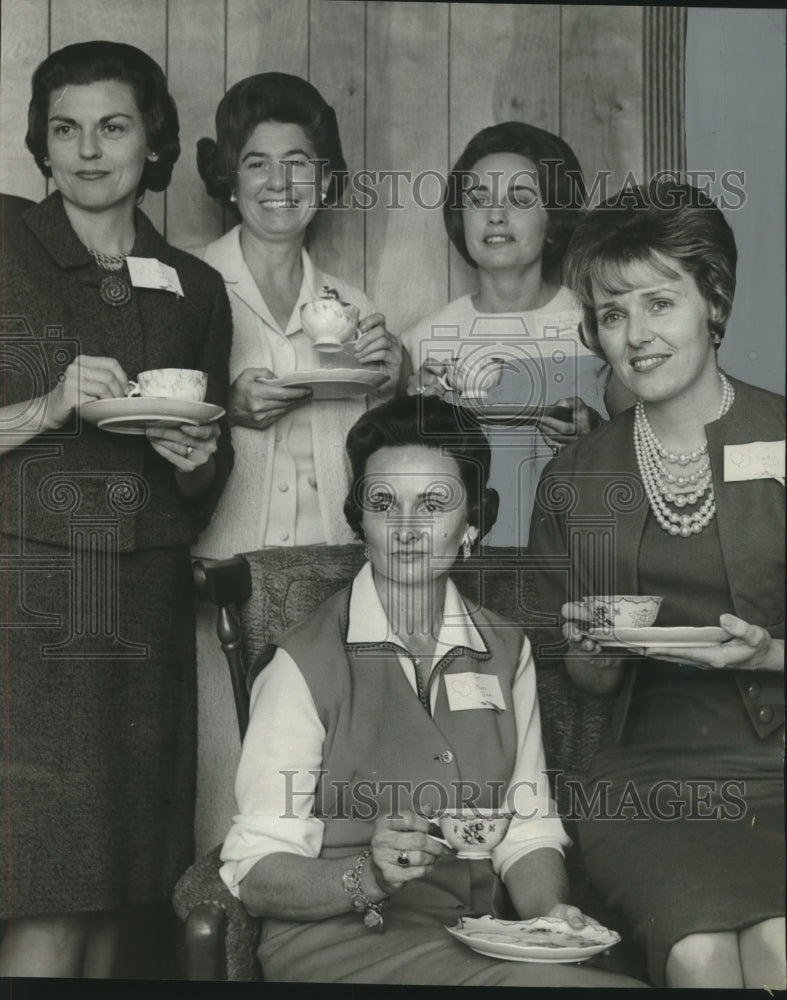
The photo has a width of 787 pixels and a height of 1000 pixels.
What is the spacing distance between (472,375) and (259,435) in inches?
19.8

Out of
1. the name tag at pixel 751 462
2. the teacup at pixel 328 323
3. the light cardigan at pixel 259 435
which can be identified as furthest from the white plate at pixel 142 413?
the name tag at pixel 751 462

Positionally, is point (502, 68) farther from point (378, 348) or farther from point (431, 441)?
point (431, 441)

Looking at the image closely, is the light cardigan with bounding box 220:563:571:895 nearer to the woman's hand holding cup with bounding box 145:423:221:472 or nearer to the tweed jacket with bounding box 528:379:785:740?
the tweed jacket with bounding box 528:379:785:740

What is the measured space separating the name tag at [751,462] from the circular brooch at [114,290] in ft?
4.54

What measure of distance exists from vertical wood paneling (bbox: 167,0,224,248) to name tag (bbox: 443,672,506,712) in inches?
46.1

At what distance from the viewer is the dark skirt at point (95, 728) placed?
3.13 metres

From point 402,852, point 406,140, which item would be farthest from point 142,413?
point 402,852

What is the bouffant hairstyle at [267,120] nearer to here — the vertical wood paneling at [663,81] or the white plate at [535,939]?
the vertical wood paneling at [663,81]

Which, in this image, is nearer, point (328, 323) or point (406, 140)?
Result: point (328, 323)

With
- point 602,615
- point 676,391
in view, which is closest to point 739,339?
point 676,391

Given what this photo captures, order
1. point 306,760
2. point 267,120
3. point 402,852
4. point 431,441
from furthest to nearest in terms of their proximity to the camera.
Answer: point 267,120
point 431,441
point 306,760
point 402,852

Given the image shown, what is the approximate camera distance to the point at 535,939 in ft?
9.69

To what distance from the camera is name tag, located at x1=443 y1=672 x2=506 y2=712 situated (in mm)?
3096

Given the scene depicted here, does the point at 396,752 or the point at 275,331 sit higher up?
the point at 275,331
